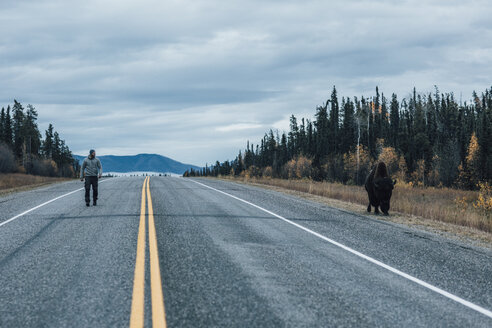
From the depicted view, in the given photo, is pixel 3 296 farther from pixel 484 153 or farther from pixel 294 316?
pixel 484 153

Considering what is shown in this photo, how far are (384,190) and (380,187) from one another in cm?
22

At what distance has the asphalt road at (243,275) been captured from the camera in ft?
12.6

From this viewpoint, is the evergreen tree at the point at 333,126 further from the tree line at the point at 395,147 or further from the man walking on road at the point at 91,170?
the man walking on road at the point at 91,170

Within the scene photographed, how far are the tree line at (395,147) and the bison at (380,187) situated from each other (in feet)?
127

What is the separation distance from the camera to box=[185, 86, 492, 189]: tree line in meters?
54.2

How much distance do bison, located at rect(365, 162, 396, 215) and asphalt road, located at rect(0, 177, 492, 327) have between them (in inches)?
131

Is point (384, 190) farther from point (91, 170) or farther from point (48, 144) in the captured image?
point (48, 144)

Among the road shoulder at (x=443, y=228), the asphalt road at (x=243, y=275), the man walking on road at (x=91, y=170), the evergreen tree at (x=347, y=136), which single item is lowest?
the road shoulder at (x=443, y=228)

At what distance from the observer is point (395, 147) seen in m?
71.6

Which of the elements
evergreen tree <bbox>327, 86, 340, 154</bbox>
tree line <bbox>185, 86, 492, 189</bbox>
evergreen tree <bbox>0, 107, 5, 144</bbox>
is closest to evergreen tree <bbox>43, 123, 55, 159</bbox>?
evergreen tree <bbox>0, 107, 5, 144</bbox>

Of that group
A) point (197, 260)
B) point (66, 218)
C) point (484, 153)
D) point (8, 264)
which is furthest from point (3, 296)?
point (484, 153)

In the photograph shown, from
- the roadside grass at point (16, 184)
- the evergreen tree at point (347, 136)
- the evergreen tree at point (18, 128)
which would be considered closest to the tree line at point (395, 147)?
the evergreen tree at point (347, 136)

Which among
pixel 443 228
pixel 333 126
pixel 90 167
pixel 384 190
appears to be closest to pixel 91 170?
pixel 90 167

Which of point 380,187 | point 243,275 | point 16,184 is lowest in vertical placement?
point 243,275
